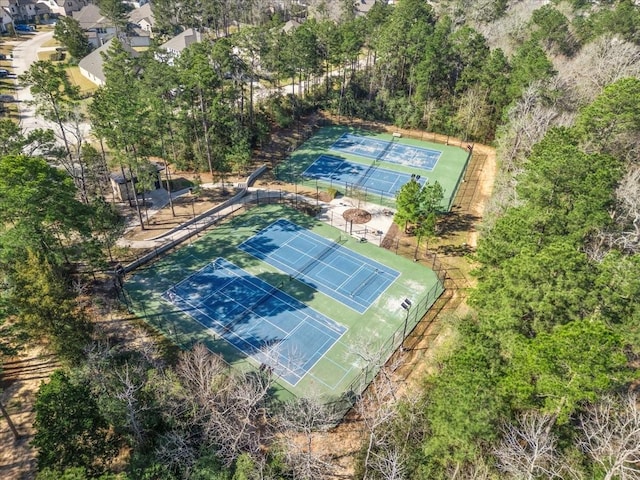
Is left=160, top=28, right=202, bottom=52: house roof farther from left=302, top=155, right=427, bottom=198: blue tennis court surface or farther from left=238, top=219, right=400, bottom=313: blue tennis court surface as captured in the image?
left=238, top=219, right=400, bottom=313: blue tennis court surface

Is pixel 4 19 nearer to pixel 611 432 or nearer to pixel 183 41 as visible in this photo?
pixel 183 41

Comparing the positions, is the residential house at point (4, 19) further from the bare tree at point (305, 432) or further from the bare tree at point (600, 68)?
the bare tree at point (305, 432)

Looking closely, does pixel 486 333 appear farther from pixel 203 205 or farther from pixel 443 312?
pixel 203 205

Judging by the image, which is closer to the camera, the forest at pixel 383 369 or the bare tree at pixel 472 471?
the forest at pixel 383 369

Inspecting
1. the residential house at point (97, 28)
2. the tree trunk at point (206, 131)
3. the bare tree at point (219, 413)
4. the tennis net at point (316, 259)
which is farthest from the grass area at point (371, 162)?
the residential house at point (97, 28)

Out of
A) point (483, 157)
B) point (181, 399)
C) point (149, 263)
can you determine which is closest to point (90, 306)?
point (149, 263)

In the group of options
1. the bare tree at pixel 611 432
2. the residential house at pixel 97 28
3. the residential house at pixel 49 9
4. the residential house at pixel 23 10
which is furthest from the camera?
the residential house at pixel 49 9
